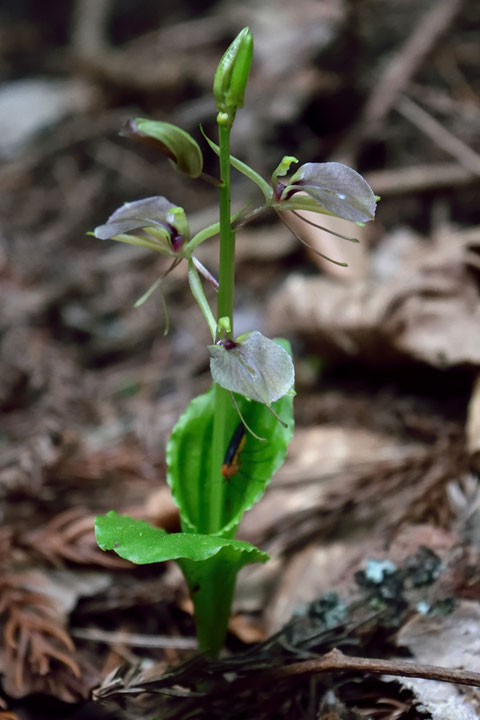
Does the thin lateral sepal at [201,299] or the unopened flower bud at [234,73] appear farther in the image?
the thin lateral sepal at [201,299]

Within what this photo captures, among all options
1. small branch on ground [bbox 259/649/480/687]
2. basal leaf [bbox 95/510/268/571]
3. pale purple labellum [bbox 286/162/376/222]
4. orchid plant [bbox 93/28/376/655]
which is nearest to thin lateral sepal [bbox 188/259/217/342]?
orchid plant [bbox 93/28/376/655]

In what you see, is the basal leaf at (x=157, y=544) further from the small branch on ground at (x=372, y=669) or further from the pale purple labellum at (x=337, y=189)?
the pale purple labellum at (x=337, y=189)

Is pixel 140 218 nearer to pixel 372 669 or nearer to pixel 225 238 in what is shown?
pixel 225 238

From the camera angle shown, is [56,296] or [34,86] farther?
[34,86]

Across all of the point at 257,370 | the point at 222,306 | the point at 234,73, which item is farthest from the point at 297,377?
the point at 234,73

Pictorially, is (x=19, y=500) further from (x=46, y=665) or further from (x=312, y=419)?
(x=312, y=419)

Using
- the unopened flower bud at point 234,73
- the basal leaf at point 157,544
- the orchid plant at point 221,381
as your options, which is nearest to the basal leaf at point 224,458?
the orchid plant at point 221,381

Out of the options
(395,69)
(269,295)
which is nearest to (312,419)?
(269,295)
